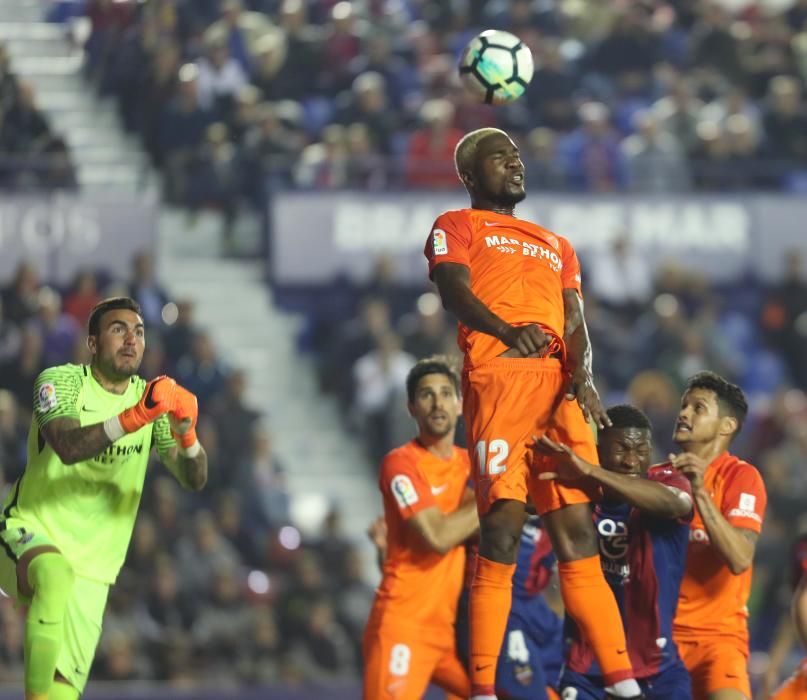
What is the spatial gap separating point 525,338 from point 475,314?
235mm

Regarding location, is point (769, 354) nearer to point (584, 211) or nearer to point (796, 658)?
point (584, 211)

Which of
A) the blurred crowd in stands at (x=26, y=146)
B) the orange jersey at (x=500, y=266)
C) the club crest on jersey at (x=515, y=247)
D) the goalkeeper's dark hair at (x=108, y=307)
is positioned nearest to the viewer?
the orange jersey at (x=500, y=266)

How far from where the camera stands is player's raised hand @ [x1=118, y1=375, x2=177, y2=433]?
710 cm

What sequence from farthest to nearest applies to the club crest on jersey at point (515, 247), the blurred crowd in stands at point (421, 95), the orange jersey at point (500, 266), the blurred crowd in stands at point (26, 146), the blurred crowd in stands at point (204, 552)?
the blurred crowd in stands at point (421, 95) → the blurred crowd in stands at point (26, 146) → the blurred crowd in stands at point (204, 552) → the club crest on jersey at point (515, 247) → the orange jersey at point (500, 266)

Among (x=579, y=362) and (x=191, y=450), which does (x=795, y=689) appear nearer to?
(x=579, y=362)

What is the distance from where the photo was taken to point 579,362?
6.86 metres

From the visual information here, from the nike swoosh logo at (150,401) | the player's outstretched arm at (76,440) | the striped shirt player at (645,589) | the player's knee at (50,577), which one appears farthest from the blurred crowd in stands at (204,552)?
the striped shirt player at (645,589)

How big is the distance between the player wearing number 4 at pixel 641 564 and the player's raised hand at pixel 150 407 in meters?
1.90

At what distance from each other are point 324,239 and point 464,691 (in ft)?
28.0

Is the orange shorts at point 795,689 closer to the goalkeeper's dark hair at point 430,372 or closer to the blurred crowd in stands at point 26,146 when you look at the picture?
the goalkeeper's dark hair at point 430,372

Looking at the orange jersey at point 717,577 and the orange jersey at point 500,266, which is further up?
the orange jersey at point 500,266

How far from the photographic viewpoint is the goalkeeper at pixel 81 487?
7.21 metres

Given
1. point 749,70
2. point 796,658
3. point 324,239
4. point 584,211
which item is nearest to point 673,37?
point 749,70

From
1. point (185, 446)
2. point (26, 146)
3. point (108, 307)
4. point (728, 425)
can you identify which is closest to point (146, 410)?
point (185, 446)
